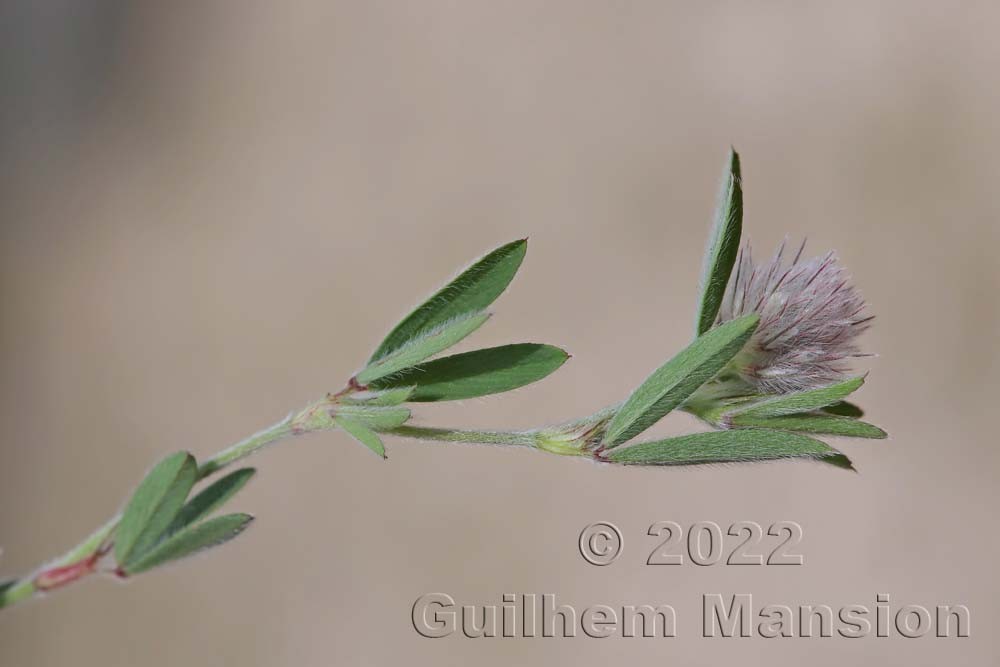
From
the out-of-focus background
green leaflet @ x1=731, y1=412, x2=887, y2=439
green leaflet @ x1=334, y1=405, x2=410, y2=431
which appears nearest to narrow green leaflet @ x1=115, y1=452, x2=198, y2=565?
green leaflet @ x1=334, y1=405, x2=410, y2=431

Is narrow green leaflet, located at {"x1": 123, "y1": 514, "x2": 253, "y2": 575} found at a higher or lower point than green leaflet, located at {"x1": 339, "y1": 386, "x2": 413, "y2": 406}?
lower

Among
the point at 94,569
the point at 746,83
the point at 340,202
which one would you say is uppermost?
the point at 746,83

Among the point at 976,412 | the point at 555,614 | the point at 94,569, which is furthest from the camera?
the point at 976,412

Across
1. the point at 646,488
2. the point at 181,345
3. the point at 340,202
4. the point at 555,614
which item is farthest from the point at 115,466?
the point at 646,488

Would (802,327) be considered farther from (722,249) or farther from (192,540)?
(192,540)

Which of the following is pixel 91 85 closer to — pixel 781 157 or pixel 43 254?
pixel 43 254

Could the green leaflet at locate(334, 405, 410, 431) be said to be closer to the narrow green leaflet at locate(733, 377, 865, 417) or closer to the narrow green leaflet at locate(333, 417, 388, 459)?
the narrow green leaflet at locate(333, 417, 388, 459)

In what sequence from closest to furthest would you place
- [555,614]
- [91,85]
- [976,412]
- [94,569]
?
1. [94,569]
2. [555,614]
3. [976,412]
4. [91,85]
